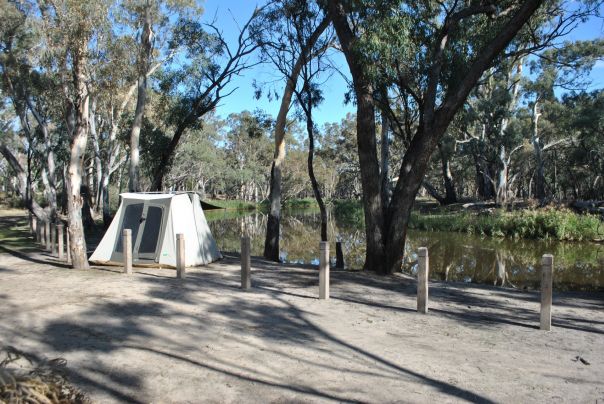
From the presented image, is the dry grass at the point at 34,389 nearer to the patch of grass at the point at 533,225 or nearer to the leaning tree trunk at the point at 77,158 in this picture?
the leaning tree trunk at the point at 77,158

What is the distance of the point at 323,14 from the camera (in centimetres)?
1401

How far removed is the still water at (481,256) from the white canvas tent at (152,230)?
563cm

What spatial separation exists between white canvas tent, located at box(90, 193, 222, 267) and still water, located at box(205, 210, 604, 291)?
5631 mm

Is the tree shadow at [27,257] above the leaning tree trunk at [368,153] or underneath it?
underneath

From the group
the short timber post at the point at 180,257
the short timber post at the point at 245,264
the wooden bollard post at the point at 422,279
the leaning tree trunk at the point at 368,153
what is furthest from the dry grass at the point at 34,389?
the leaning tree trunk at the point at 368,153

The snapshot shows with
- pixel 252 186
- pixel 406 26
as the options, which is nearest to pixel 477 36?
pixel 406 26

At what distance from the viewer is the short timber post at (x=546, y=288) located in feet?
19.5

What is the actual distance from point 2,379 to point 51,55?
10.4 m

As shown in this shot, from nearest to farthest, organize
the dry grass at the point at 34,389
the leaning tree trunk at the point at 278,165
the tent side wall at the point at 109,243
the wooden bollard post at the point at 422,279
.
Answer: the dry grass at the point at 34,389 < the wooden bollard post at the point at 422,279 < the tent side wall at the point at 109,243 < the leaning tree trunk at the point at 278,165

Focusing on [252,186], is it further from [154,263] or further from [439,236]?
[154,263]

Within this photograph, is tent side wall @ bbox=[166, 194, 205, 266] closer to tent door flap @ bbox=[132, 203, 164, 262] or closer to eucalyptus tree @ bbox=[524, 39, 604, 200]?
tent door flap @ bbox=[132, 203, 164, 262]

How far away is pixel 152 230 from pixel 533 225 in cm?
1907

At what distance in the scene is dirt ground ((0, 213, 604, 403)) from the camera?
13.9 feet

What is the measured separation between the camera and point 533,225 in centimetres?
2358
